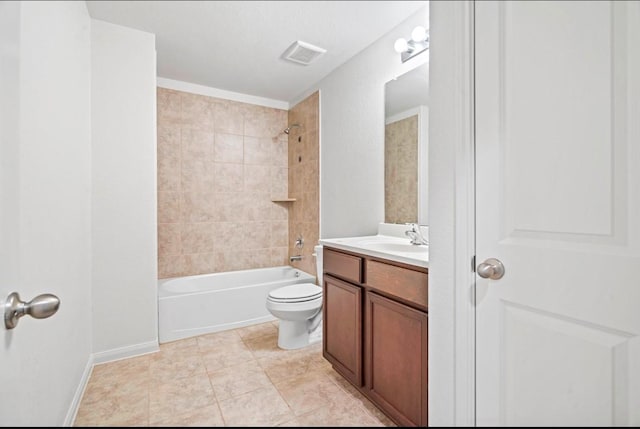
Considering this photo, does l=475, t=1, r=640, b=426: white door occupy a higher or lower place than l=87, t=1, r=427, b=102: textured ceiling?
lower

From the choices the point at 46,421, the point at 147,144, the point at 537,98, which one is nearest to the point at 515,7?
the point at 537,98

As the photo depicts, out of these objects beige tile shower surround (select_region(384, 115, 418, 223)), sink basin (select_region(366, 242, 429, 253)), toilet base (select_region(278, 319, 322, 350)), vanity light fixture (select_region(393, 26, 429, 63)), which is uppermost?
vanity light fixture (select_region(393, 26, 429, 63))

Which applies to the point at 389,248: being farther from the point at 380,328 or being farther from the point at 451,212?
the point at 451,212

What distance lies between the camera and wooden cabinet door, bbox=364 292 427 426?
3.00ft

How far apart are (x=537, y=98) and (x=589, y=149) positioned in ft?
0.45

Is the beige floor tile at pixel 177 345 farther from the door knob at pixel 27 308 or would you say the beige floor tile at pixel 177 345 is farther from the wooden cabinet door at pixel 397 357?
the wooden cabinet door at pixel 397 357

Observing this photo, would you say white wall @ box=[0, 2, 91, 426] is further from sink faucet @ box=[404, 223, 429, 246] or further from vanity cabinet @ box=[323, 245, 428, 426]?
sink faucet @ box=[404, 223, 429, 246]

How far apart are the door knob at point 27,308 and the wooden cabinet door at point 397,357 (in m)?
0.81

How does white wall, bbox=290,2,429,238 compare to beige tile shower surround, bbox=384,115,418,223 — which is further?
white wall, bbox=290,2,429,238

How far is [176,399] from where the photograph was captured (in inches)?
12.4

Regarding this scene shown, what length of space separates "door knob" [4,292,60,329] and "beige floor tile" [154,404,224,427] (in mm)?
210

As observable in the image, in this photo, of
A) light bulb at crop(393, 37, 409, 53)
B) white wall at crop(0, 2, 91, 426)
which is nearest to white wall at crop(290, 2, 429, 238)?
light bulb at crop(393, 37, 409, 53)

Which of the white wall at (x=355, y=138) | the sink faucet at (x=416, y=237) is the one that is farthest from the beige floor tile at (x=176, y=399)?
the white wall at (x=355, y=138)

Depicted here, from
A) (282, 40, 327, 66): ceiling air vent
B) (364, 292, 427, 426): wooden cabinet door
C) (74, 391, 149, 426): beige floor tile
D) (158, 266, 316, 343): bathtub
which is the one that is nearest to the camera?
(74, 391, 149, 426): beige floor tile
